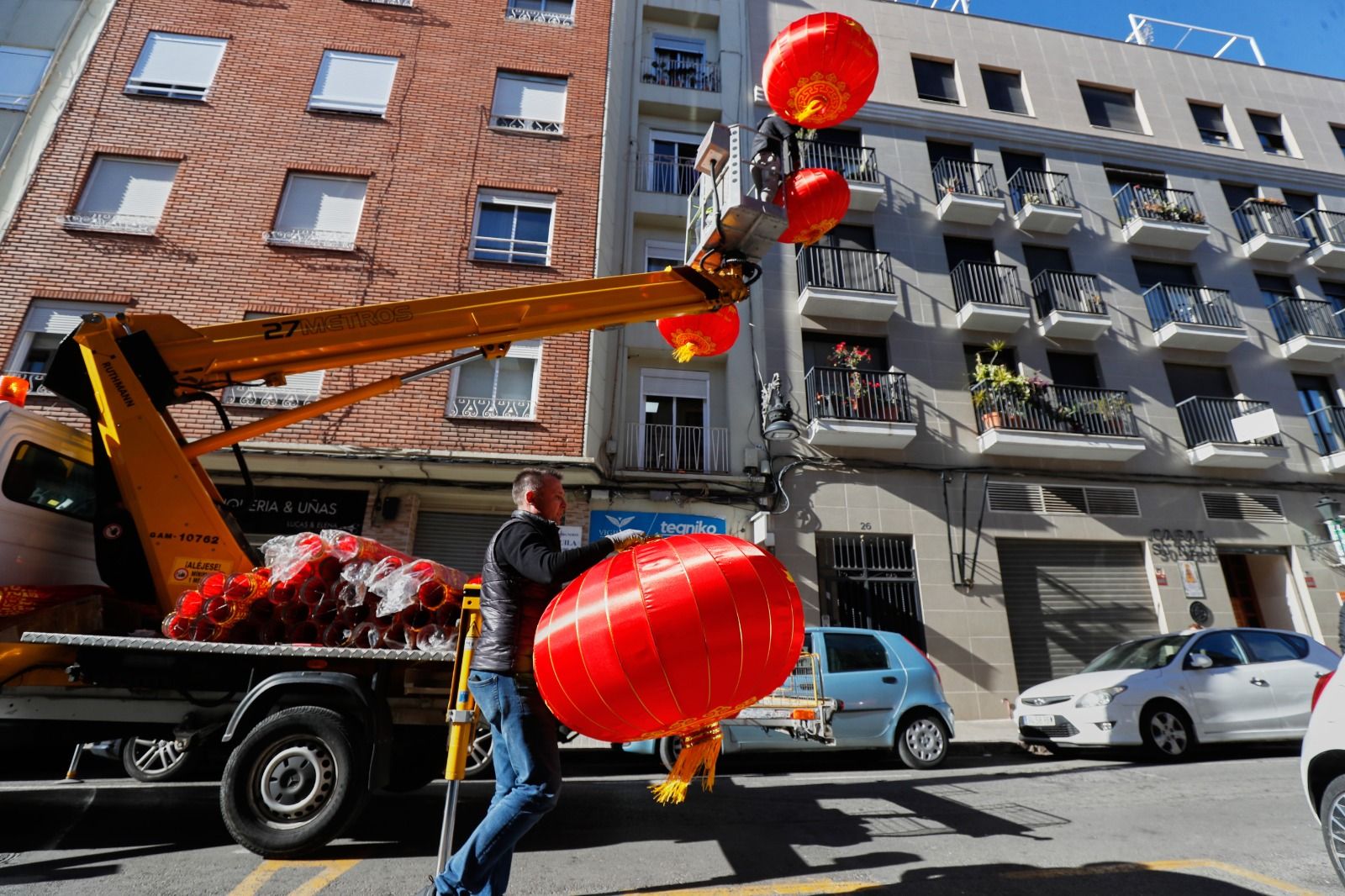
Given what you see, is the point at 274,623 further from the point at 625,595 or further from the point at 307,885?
the point at 625,595

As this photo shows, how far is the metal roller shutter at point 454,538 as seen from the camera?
34.4 ft

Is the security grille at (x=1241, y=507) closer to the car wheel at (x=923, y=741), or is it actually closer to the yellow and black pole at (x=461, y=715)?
the car wheel at (x=923, y=741)

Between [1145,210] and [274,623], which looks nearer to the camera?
[274,623]

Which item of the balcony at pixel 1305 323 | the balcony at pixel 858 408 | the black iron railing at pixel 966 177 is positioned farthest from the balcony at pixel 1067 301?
the balcony at pixel 1305 323

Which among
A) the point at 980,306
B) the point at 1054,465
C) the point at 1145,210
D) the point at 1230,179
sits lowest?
the point at 1054,465

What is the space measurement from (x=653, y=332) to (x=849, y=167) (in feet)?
20.9

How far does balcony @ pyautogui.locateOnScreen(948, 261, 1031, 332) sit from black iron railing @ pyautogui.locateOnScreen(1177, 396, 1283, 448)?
13.4 feet

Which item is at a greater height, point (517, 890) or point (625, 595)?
point (625, 595)

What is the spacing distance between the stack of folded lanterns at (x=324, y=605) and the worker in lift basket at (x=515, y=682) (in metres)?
1.32

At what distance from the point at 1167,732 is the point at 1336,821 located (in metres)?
4.82

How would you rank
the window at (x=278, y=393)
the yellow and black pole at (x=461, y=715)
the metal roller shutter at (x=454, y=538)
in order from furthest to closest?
1. the metal roller shutter at (x=454, y=538)
2. the window at (x=278, y=393)
3. the yellow and black pole at (x=461, y=715)

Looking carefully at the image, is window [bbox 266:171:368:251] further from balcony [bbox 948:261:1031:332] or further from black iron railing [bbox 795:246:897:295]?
balcony [bbox 948:261:1031:332]

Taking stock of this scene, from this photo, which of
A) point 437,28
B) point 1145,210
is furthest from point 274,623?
point 1145,210

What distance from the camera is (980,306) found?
12.8 m
